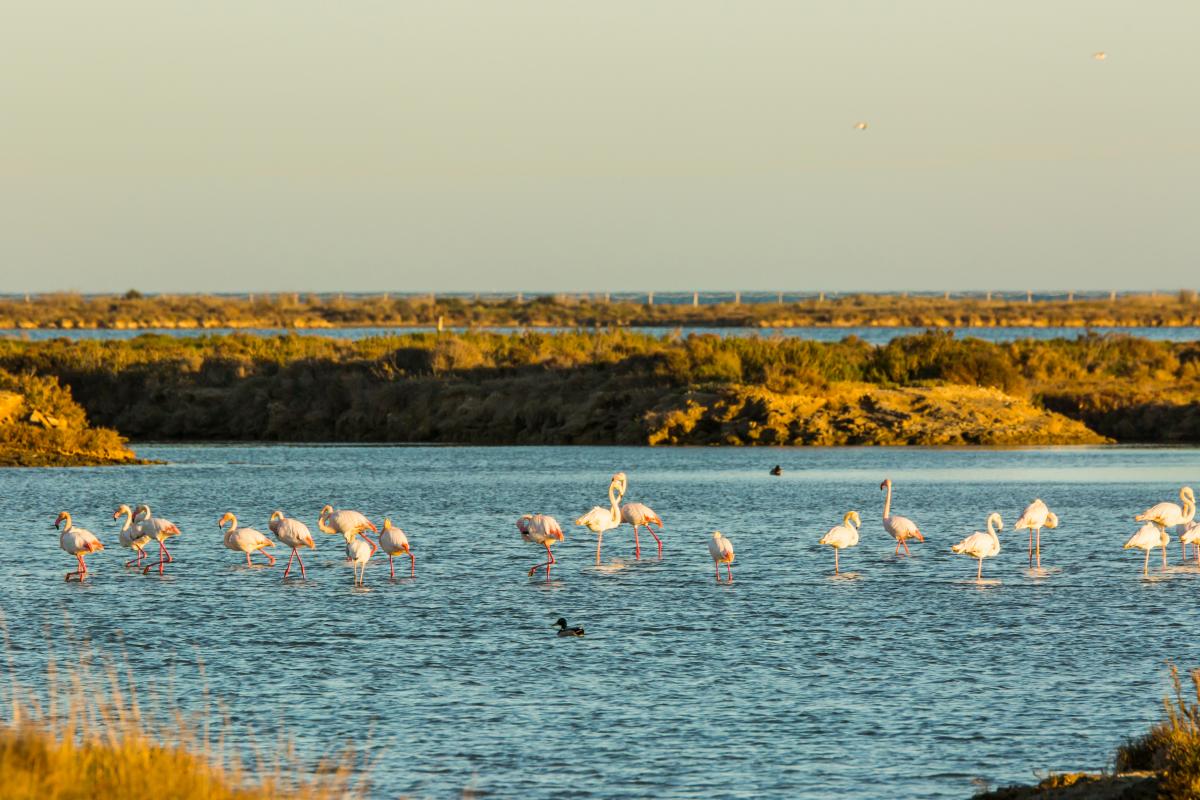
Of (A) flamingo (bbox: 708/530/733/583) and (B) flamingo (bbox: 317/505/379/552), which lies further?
(B) flamingo (bbox: 317/505/379/552)

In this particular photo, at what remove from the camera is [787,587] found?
893 inches

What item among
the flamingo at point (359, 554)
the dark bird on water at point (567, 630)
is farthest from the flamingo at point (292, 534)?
the dark bird on water at point (567, 630)

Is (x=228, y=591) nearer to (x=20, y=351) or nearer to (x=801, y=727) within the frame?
(x=801, y=727)

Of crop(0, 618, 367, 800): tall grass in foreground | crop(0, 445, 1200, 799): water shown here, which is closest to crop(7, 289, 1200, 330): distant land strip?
crop(0, 445, 1200, 799): water

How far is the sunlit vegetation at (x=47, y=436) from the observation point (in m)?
45.6

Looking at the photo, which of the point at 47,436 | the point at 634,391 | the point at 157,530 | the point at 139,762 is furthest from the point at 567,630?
the point at 634,391

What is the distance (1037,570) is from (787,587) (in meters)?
3.94

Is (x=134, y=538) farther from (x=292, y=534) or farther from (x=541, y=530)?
(x=541, y=530)

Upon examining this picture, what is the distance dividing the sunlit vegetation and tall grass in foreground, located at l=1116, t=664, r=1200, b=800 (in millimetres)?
37103

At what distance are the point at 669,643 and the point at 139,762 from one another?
8.99 m

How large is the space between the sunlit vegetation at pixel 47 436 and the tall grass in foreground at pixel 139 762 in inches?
1241

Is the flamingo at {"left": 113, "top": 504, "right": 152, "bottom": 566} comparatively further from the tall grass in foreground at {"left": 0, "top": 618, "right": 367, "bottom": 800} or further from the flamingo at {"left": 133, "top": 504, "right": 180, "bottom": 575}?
the tall grass in foreground at {"left": 0, "top": 618, "right": 367, "bottom": 800}

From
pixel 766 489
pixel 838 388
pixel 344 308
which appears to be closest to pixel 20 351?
pixel 838 388

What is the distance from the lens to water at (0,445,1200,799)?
519 inches
